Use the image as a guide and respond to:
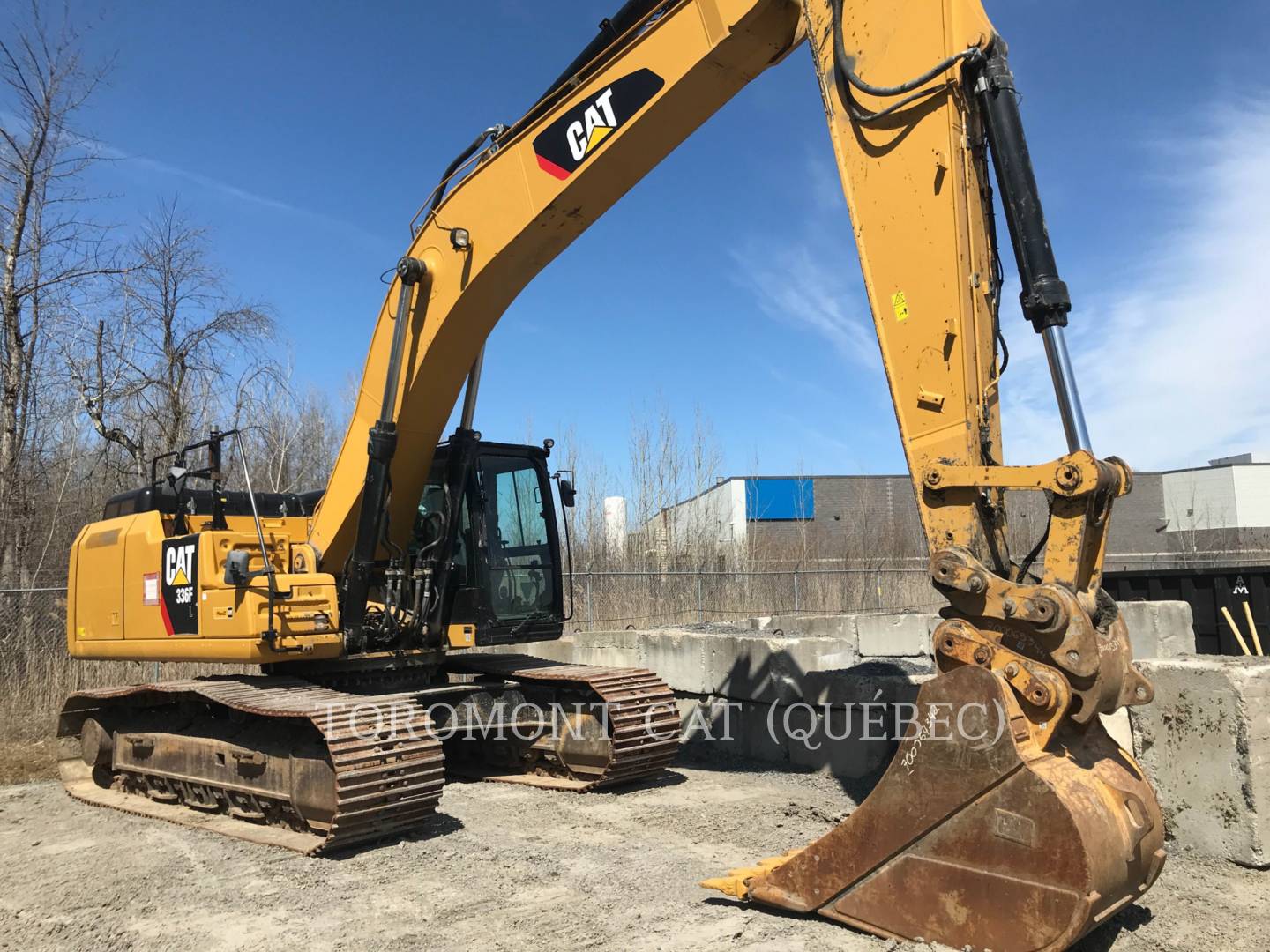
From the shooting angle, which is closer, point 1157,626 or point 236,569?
point 236,569

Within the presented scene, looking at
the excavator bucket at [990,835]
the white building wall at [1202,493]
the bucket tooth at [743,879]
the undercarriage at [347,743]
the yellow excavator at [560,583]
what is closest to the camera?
the excavator bucket at [990,835]

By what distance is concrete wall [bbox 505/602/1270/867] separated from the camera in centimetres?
505

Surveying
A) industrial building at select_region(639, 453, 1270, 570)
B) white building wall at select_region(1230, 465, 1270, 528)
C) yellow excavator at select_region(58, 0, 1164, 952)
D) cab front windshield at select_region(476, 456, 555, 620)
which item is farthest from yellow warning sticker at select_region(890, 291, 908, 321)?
white building wall at select_region(1230, 465, 1270, 528)

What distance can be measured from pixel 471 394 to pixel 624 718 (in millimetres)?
2575

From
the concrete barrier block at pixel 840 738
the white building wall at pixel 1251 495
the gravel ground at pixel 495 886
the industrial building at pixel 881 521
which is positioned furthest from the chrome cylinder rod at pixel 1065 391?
the white building wall at pixel 1251 495

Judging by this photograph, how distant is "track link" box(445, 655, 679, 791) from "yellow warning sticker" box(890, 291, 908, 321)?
13.0ft

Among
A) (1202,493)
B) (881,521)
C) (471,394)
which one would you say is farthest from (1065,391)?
(1202,493)

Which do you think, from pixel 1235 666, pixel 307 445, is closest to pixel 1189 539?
pixel 307 445

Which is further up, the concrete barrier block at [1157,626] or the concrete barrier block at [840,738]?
the concrete barrier block at [1157,626]

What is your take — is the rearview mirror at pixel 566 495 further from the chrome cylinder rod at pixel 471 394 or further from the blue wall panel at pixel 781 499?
the blue wall panel at pixel 781 499

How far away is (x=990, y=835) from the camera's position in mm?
3496

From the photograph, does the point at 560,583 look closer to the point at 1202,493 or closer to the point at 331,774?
the point at 331,774

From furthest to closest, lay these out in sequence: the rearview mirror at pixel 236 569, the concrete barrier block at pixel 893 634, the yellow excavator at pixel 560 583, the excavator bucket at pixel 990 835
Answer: the concrete barrier block at pixel 893 634 → the rearview mirror at pixel 236 569 → the yellow excavator at pixel 560 583 → the excavator bucket at pixel 990 835

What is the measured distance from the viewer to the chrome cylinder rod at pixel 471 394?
698 cm
